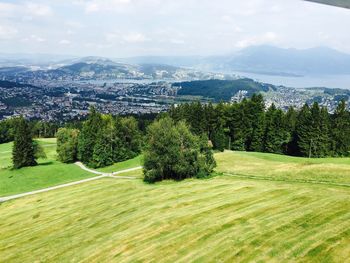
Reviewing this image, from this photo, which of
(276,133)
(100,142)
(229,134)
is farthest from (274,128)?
(100,142)

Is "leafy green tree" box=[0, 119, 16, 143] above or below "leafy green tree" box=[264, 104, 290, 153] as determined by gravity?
below

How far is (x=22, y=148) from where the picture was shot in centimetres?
6209

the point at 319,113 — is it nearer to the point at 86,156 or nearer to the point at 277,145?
the point at 277,145

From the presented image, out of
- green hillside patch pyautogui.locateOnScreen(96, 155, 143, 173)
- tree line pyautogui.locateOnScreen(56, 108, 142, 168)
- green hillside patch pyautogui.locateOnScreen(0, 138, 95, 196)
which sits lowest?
Answer: green hillside patch pyautogui.locateOnScreen(0, 138, 95, 196)

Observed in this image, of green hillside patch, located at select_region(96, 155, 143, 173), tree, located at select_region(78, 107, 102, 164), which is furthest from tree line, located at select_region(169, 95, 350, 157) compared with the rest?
tree, located at select_region(78, 107, 102, 164)

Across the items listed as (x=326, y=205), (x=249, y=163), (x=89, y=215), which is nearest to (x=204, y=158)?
(x=249, y=163)

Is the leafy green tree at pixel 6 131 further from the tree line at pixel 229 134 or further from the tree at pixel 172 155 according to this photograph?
the tree at pixel 172 155

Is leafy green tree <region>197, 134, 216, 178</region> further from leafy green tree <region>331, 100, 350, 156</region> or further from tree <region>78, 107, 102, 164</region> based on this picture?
leafy green tree <region>331, 100, 350, 156</region>

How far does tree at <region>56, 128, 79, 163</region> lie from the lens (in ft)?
225

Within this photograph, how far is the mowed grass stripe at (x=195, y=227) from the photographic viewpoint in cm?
1416

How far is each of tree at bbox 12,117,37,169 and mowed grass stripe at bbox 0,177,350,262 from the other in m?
34.0

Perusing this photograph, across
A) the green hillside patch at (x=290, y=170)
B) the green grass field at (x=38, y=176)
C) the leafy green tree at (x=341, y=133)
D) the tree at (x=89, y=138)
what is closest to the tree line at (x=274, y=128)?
the leafy green tree at (x=341, y=133)

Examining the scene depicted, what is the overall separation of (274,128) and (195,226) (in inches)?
1922

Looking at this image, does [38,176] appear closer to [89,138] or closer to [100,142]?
[100,142]
